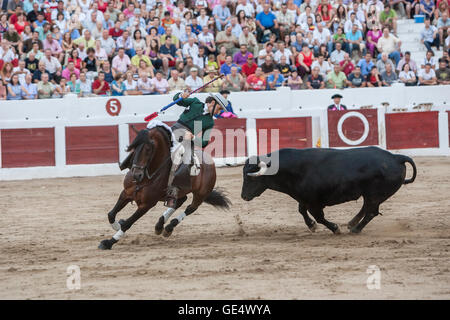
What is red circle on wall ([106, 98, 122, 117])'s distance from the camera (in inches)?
708

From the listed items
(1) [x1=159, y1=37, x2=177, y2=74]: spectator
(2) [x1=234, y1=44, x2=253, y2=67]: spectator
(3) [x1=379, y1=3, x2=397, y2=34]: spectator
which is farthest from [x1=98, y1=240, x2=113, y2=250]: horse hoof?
(3) [x1=379, y1=3, x2=397, y2=34]: spectator

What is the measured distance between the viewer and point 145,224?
11.3 m

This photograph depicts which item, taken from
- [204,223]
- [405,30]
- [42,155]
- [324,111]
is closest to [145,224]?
[204,223]

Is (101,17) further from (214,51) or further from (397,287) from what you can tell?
(397,287)

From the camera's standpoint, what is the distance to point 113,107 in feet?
59.2

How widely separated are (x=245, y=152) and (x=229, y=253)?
909cm

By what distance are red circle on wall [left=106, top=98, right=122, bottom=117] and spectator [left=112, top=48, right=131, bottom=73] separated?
917 millimetres

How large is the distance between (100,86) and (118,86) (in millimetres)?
438

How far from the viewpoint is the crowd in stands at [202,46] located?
18.2m

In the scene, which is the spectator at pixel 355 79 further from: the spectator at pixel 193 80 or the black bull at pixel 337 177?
the black bull at pixel 337 177

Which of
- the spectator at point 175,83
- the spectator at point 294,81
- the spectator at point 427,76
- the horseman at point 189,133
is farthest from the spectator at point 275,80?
the horseman at point 189,133

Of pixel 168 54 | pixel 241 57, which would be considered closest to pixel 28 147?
pixel 168 54

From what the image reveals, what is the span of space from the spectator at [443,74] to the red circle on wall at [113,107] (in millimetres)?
8054

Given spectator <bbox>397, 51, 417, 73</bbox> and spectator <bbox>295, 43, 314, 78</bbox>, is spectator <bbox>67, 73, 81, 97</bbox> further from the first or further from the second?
spectator <bbox>397, 51, 417, 73</bbox>
